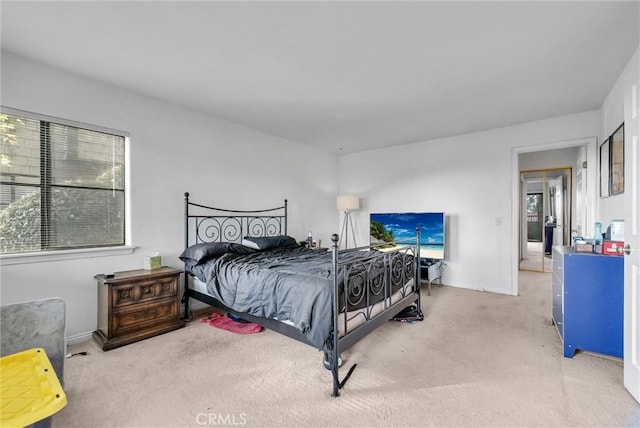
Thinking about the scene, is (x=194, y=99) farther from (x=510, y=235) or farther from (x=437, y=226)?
(x=510, y=235)

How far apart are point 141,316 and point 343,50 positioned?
3.01 m

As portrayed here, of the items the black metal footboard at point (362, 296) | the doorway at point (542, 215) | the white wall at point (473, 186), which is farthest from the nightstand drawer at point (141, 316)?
the doorway at point (542, 215)

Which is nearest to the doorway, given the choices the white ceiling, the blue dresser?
the white ceiling

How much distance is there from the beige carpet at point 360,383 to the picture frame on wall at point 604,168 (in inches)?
64.6

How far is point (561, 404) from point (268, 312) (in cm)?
205

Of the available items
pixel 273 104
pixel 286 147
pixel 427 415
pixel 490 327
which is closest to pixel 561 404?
pixel 427 415

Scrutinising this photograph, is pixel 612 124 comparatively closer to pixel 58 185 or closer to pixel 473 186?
pixel 473 186

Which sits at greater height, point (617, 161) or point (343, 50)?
point (343, 50)

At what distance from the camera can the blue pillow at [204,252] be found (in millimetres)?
3070

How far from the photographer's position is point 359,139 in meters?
4.89

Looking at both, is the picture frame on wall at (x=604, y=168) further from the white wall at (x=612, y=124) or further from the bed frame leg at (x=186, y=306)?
the bed frame leg at (x=186, y=306)

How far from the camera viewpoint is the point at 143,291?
2.75 m

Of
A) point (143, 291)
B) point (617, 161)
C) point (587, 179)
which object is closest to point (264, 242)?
point (143, 291)

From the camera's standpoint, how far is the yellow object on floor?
945mm
